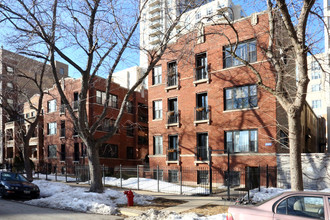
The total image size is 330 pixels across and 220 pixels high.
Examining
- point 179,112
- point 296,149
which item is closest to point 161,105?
point 179,112

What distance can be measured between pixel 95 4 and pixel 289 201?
38.1ft

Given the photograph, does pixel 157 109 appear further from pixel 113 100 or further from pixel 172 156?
pixel 113 100

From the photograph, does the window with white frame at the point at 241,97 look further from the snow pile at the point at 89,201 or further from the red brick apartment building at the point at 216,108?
the snow pile at the point at 89,201

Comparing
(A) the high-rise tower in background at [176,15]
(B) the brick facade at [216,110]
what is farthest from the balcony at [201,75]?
(A) the high-rise tower in background at [176,15]

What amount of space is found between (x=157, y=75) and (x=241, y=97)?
8.57 metres

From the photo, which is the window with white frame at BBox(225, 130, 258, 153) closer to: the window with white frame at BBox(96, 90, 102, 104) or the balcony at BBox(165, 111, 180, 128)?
the balcony at BBox(165, 111, 180, 128)

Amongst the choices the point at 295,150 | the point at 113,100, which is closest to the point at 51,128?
the point at 113,100

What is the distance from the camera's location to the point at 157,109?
26.8 meters

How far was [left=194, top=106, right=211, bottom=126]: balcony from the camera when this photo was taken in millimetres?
23108

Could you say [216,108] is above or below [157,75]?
below

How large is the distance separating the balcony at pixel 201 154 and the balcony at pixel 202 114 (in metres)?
1.98

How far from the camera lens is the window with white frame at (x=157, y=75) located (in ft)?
87.9

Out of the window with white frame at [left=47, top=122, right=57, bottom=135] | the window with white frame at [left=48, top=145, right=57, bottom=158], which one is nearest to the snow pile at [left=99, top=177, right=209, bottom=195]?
the window with white frame at [left=48, top=145, right=57, bottom=158]

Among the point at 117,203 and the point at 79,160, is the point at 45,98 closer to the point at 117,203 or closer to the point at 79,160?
the point at 79,160
